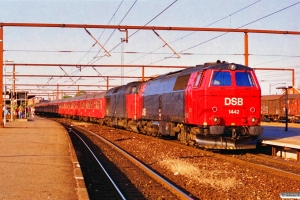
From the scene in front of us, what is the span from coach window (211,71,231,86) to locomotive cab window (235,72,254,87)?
0.38m

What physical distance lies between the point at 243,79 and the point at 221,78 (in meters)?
0.98

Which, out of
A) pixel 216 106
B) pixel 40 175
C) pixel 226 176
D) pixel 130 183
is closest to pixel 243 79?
pixel 216 106

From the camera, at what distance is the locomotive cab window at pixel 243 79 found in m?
17.7

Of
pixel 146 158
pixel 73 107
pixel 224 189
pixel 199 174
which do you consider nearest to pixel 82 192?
pixel 224 189

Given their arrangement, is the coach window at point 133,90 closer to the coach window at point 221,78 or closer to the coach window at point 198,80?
the coach window at point 198,80

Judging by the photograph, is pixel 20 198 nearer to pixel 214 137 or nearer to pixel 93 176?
pixel 93 176

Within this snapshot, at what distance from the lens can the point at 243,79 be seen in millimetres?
17828

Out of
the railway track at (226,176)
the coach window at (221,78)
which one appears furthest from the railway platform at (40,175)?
the coach window at (221,78)

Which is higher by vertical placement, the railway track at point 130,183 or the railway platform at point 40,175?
the railway platform at point 40,175

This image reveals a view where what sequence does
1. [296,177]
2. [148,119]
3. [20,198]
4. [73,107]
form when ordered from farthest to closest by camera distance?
1. [73,107]
2. [148,119]
3. [296,177]
4. [20,198]

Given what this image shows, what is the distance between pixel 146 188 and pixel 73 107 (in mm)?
A: 54015

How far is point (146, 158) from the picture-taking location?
17156 mm

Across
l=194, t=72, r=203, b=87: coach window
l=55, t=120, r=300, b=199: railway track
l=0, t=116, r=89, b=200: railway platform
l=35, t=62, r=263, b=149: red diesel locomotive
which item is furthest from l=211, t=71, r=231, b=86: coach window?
l=0, t=116, r=89, b=200: railway platform

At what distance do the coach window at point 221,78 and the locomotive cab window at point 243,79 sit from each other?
376mm
